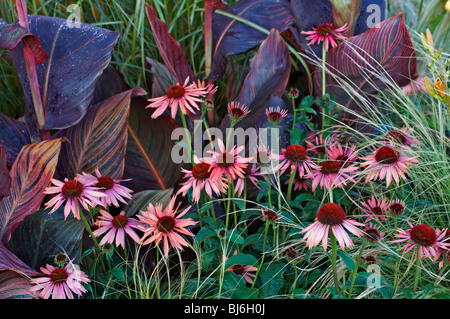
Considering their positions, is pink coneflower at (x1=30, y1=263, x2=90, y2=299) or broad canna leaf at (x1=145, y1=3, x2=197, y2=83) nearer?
pink coneflower at (x1=30, y1=263, x2=90, y2=299)

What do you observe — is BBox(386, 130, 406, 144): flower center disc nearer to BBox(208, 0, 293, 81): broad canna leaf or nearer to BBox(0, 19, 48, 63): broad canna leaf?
BBox(208, 0, 293, 81): broad canna leaf

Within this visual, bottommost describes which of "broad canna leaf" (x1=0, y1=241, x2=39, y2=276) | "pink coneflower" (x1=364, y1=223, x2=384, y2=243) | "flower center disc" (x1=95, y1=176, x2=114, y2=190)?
"broad canna leaf" (x1=0, y1=241, x2=39, y2=276)

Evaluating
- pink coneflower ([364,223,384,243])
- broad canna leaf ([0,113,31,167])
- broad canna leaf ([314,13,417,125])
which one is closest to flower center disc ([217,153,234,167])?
pink coneflower ([364,223,384,243])

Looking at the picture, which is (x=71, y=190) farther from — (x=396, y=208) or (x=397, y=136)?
(x=397, y=136)

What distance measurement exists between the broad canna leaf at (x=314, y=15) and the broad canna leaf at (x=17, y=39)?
2.67ft

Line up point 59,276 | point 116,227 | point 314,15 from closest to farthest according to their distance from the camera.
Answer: point 59,276
point 116,227
point 314,15

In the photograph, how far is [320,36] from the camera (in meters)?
1.34

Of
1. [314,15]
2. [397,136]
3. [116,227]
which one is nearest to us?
[116,227]

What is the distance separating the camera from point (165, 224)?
100 cm

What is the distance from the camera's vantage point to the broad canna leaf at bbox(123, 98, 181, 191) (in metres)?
1.36

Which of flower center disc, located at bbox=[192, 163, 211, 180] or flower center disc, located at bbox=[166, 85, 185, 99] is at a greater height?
flower center disc, located at bbox=[166, 85, 185, 99]

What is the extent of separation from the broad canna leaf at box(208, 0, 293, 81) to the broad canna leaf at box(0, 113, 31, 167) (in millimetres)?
624

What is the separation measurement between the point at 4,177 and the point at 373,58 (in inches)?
42.3

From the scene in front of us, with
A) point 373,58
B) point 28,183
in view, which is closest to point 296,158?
point 373,58
